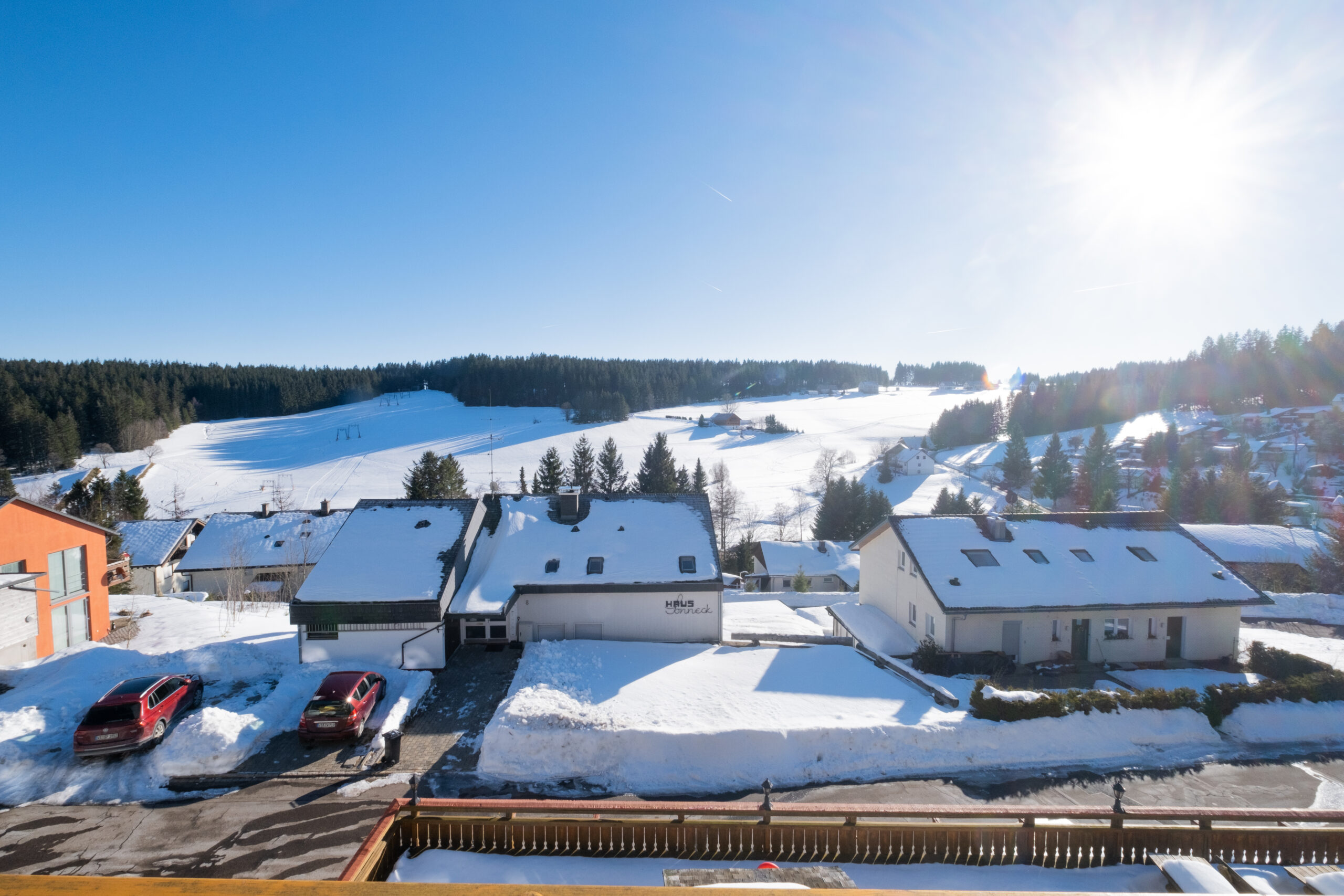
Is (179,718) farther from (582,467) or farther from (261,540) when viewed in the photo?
(582,467)

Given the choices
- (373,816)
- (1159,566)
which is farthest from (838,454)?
(373,816)

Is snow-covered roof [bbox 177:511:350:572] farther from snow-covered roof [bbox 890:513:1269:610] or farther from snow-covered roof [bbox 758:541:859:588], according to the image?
snow-covered roof [bbox 890:513:1269:610]

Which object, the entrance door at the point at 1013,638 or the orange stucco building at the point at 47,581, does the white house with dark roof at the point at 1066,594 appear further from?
the orange stucco building at the point at 47,581

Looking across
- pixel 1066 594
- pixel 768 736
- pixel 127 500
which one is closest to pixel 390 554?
pixel 768 736

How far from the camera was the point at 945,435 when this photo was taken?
108875 mm

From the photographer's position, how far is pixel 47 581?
20344mm

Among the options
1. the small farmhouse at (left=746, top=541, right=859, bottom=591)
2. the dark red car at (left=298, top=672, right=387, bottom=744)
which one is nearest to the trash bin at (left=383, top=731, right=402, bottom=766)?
the dark red car at (left=298, top=672, right=387, bottom=744)

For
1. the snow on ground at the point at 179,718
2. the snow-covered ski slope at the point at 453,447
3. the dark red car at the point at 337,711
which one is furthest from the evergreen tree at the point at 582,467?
the dark red car at the point at 337,711

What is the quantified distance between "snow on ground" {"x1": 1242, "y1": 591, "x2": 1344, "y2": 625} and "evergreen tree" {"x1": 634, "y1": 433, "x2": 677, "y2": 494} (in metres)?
44.4

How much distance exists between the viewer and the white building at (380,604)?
64.4 ft

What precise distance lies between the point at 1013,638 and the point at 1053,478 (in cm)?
5750

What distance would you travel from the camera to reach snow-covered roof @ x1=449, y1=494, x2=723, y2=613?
22.0 metres

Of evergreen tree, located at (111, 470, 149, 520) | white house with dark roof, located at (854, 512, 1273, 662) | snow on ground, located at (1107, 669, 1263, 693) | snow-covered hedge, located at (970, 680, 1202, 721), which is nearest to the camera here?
snow-covered hedge, located at (970, 680, 1202, 721)

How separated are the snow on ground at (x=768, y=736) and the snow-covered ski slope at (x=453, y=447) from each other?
53.1 m
